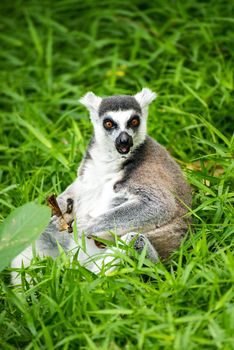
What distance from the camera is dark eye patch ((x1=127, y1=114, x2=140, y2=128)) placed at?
559 cm

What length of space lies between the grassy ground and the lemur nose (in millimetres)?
616

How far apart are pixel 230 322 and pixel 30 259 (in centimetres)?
197

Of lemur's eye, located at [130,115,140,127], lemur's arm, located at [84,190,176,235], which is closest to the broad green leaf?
lemur's arm, located at [84,190,176,235]

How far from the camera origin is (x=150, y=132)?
7.18 metres

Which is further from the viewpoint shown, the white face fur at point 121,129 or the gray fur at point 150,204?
the white face fur at point 121,129

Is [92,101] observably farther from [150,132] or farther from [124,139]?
[150,132]

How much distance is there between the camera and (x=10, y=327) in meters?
4.52

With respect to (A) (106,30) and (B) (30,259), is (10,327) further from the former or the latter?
(A) (106,30)

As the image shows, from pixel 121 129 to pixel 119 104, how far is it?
8.5 inches

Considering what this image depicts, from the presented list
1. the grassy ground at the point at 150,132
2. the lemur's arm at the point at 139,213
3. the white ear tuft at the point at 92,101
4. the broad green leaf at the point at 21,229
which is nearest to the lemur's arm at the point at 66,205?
the grassy ground at the point at 150,132

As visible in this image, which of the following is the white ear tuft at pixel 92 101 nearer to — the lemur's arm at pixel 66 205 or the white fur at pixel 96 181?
the white fur at pixel 96 181

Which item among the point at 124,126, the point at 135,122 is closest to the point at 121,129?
the point at 124,126

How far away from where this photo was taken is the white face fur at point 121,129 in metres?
5.47

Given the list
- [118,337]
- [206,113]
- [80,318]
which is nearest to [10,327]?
[80,318]
